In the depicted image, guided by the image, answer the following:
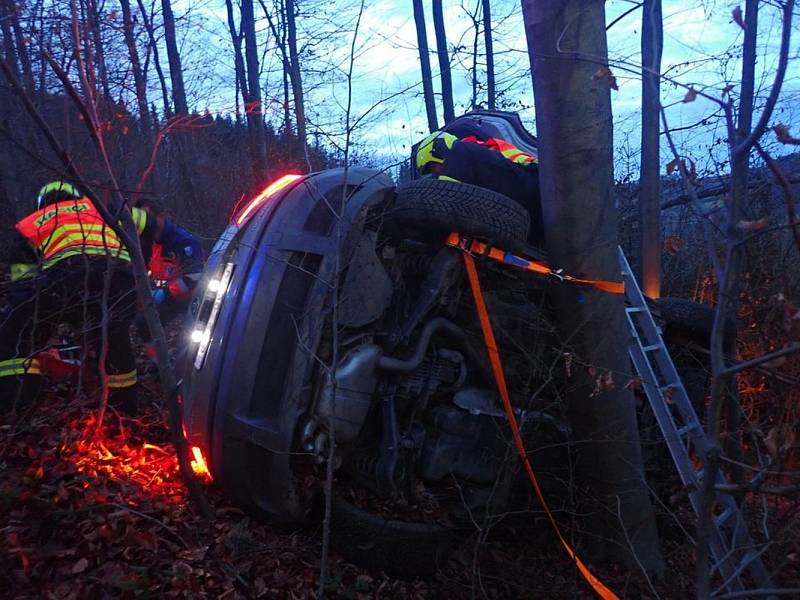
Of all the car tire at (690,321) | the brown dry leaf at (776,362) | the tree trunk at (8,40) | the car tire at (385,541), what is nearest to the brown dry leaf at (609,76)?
the brown dry leaf at (776,362)

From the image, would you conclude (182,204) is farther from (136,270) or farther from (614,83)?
(614,83)

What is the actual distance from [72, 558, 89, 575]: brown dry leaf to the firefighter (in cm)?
187

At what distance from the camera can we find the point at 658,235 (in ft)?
21.3

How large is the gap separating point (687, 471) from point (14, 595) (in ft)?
10.2

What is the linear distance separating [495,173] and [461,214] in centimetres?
59

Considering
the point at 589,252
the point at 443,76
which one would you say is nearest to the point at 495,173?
the point at 589,252

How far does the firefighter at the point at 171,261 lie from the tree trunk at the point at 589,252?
2.69 meters

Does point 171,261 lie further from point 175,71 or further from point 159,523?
point 175,71

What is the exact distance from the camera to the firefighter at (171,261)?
414 cm

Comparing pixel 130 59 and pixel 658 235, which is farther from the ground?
pixel 130 59

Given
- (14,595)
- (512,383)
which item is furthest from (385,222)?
(14,595)

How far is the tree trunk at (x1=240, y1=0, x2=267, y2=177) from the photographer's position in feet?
31.9

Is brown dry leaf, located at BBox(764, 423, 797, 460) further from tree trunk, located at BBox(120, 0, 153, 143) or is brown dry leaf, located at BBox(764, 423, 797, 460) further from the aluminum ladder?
tree trunk, located at BBox(120, 0, 153, 143)

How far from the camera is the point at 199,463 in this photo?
2.92m
